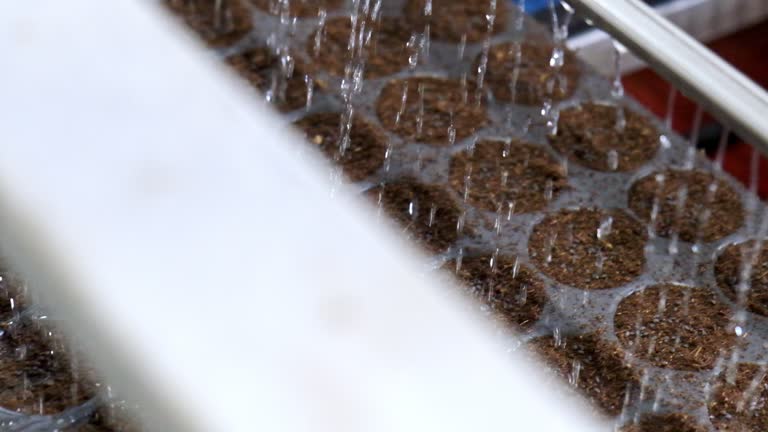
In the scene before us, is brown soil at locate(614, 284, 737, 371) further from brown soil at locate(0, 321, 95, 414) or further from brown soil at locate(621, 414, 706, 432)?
brown soil at locate(0, 321, 95, 414)

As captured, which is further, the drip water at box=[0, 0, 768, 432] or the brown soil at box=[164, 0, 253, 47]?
the brown soil at box=[164, 0, 253, 47]

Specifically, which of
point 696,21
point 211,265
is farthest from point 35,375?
point 696,21

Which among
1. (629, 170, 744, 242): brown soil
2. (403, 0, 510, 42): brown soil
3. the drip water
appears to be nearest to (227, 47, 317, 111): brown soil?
the drip water

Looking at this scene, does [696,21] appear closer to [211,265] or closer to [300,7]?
[300,7]

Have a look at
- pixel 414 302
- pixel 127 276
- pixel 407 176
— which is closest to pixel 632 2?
pixel 414 302

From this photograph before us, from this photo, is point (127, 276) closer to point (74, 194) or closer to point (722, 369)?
point (74, 194)

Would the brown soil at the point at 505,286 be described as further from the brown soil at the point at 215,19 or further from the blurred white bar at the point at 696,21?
the blurred white bar at the point at 696,21
